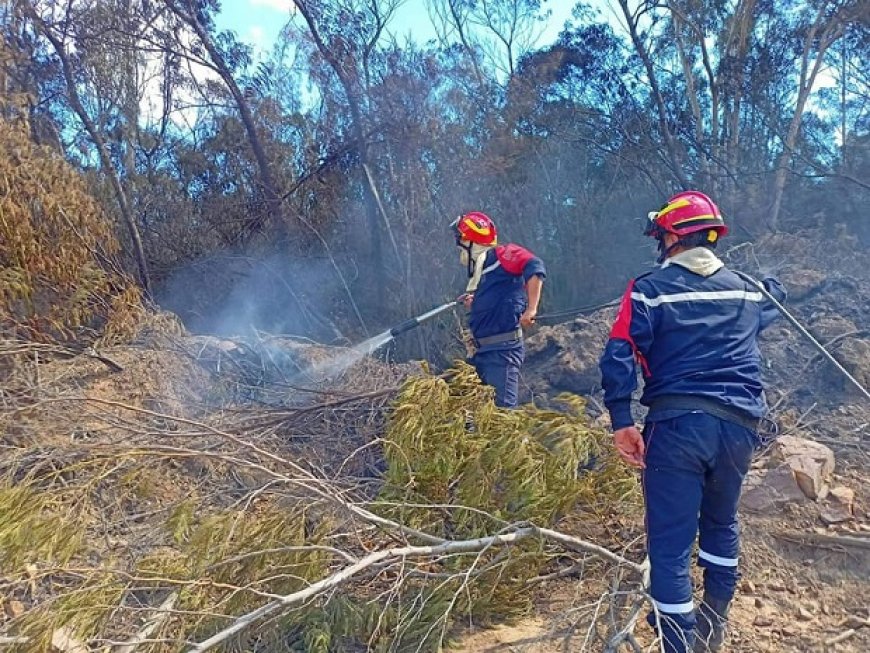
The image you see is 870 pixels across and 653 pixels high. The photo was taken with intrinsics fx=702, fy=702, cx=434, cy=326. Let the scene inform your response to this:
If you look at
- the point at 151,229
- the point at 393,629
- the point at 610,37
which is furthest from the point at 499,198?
the point at 393,629

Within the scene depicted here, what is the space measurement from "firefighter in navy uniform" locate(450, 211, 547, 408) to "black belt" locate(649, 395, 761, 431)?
196cm

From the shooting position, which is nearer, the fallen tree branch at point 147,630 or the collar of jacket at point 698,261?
the fallen tree branch at point 147,630

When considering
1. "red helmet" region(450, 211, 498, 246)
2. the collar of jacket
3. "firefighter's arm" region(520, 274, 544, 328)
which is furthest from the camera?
"red helmet" region(450, 211, 498, 246)

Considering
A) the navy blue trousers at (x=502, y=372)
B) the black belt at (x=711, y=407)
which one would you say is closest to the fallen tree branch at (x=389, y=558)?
the black belt at (x=711, y=407)

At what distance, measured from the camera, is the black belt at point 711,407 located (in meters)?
2.62

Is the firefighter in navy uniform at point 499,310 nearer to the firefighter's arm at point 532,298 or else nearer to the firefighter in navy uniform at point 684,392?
the firefighter's arm at point 532,298

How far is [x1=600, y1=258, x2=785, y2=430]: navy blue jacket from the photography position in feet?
8.70

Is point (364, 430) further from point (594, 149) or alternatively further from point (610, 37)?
point (610, 37)

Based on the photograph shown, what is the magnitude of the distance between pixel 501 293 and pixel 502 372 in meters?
0.53

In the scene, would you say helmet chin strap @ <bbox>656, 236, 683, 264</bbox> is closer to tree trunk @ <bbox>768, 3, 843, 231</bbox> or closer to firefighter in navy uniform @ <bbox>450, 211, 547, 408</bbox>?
firefighter in navy uniform @ <bbox>450, 211, 547, 408</bbox>

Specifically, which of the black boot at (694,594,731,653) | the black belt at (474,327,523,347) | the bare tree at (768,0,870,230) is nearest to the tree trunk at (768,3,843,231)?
the bare tree at (768,0,870,230)

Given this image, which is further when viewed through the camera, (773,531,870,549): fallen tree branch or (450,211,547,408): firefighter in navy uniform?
(450,211,547,408): firefighter in navy uniform

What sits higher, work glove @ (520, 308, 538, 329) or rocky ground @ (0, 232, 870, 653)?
work glove @ (520, 308, 538, 329)

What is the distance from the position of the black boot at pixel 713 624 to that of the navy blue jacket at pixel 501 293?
219 cm
